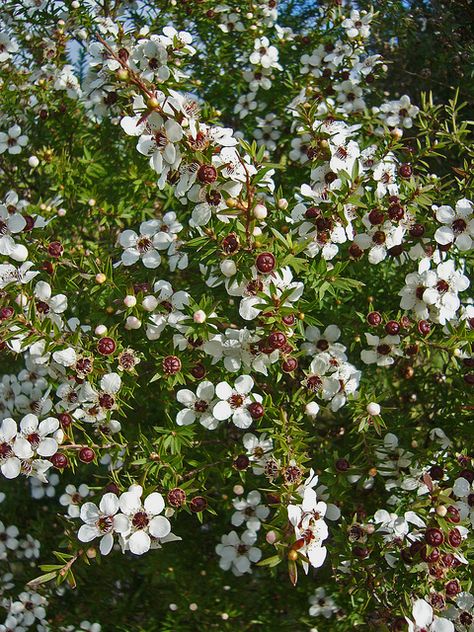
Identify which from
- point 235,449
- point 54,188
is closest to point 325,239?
point 235,449

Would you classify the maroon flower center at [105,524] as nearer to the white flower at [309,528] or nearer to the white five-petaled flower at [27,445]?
the white five-petaled flower at [27,445]

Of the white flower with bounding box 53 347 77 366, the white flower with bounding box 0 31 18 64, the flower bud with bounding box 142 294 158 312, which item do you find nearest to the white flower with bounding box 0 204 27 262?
the white flower with bounding box 53 347 77 366

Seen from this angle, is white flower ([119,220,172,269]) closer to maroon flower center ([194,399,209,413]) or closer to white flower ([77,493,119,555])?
maroon flower center ([194,399,209,413])

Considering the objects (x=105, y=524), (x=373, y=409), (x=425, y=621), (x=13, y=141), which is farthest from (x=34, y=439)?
(x=13, y=141)

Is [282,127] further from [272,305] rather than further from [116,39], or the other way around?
[272,305]

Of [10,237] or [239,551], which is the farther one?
[239,551]

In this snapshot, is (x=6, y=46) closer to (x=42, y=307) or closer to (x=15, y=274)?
(x=15, y=274)
